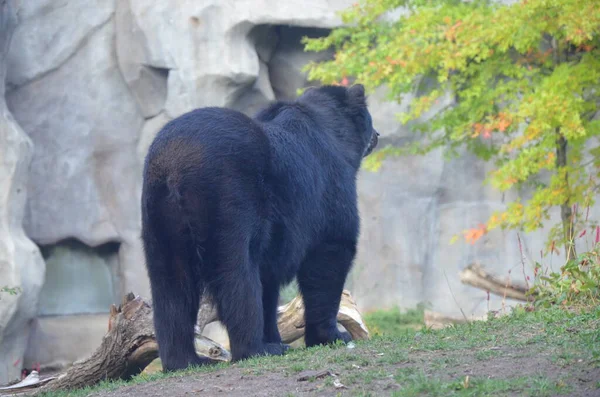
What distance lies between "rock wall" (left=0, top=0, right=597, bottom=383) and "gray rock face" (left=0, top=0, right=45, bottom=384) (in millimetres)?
53

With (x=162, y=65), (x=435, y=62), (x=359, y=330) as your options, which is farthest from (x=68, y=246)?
(x=359, y=330)

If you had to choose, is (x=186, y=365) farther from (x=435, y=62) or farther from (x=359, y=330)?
(x=435, y=62)

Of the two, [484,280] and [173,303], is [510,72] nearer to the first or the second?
[484,280]

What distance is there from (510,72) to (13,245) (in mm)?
7892

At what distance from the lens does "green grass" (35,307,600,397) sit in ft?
13.3

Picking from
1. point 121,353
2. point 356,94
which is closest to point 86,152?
point 356,94

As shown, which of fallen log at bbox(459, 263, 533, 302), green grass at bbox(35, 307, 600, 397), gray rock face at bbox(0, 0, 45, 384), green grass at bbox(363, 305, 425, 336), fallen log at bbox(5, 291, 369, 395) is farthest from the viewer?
green grass at bbox(363, 305, 425, 336)

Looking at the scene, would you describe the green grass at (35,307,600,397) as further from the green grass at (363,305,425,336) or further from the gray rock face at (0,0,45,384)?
the gray rock face at (0,0,45,384)

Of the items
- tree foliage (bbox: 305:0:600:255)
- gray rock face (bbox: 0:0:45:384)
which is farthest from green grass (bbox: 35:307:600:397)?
gray rock face (bbox: 0:0:45:384)

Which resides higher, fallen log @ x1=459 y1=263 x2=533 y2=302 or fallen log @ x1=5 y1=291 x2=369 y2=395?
fallen log @ x1=5 y1=291 x2=369 y2=395

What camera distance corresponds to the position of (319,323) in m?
6.36

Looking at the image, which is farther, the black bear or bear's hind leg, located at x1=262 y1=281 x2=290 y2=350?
bear's hind leg, located at x1=262 y1=281 x2=290 y2=350

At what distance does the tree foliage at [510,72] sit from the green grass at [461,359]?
401 cm

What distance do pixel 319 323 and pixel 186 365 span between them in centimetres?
121
